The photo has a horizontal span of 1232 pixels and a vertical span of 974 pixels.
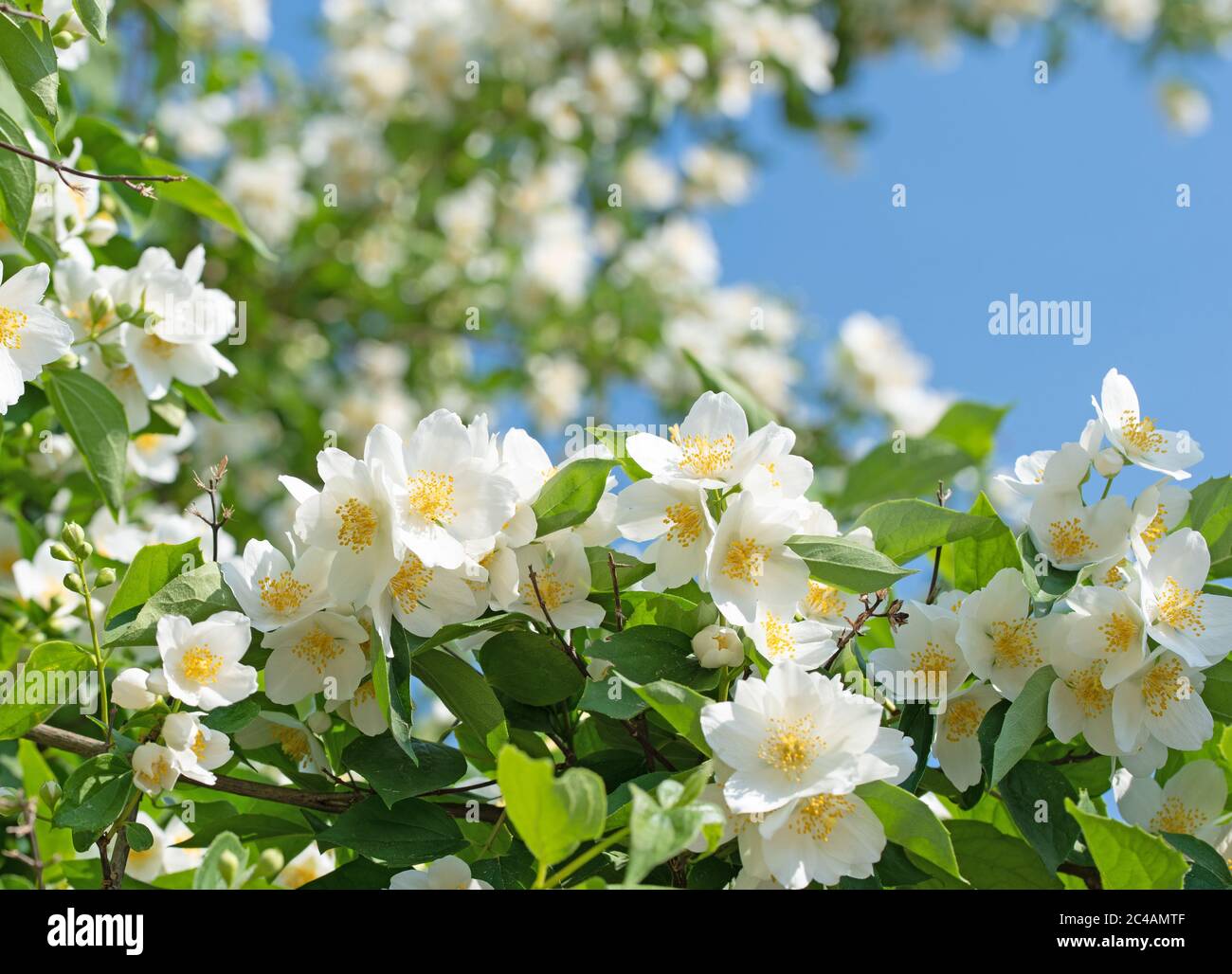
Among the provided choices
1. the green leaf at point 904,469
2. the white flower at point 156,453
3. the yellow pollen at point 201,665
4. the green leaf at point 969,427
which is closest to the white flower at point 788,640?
the yellow pollen at point 201,665

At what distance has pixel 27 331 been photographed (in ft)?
3.64

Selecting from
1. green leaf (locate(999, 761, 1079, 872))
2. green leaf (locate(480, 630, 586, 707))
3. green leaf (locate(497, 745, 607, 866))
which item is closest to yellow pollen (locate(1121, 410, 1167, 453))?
green leaf (locate(999, 761, 1079, 872))

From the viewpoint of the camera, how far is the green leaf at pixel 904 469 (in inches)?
72.2

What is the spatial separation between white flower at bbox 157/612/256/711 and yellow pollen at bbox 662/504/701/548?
1.16 ft

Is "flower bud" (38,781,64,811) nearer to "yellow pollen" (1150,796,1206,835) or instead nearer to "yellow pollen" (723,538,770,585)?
"yellow pollen" (723,538,770,585)

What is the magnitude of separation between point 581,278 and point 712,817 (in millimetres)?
4047

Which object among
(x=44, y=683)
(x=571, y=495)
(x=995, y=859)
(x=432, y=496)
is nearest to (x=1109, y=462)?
(x=995, y=859)

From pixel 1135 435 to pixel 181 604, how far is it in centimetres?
86

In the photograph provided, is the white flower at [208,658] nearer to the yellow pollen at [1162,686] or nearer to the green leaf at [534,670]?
the green leaf at [534,670]

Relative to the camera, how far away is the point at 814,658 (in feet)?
3.28

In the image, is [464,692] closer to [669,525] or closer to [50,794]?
[669,525]

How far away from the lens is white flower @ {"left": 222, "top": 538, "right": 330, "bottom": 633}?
1.03 m
